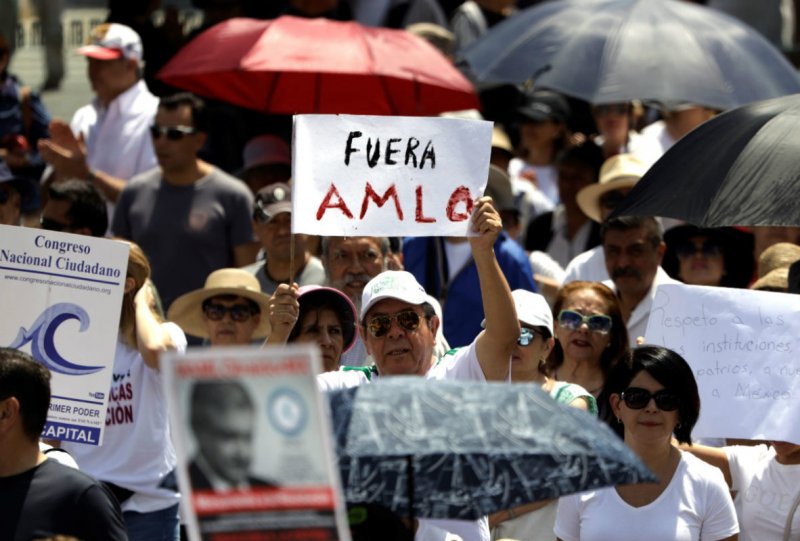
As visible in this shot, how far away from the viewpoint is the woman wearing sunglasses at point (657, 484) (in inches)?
245

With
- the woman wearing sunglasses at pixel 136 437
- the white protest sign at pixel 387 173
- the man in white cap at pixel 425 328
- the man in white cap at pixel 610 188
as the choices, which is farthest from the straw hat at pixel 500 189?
the man in white cap at pixel 425 328

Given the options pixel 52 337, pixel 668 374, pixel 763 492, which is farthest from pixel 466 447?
pixel 52 337

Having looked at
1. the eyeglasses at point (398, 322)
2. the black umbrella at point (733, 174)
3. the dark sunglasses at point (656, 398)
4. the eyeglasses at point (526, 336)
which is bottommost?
the eyeglasses at point (526, 336)

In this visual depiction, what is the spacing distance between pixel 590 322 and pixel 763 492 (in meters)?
1.48

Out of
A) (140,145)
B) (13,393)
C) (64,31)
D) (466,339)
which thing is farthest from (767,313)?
(64,31)

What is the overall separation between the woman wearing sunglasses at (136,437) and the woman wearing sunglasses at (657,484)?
1.83 metres

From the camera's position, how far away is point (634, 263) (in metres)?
8.87

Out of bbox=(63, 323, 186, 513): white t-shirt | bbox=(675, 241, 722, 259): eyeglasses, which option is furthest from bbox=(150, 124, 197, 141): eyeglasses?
bbox=(63, 323, 186, 513): white t-shirt

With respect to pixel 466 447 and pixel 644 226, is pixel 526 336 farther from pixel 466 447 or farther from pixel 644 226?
pixel 466 447

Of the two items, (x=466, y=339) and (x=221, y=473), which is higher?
(x=221, y=473)

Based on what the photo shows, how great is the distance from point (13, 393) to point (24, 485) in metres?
0.30

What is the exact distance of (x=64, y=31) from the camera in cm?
1590

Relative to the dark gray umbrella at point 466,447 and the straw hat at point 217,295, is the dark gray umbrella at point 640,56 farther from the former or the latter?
the dark gray umbrella at point 466,447

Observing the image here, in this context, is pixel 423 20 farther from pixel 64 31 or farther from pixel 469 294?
pixel 469 294
